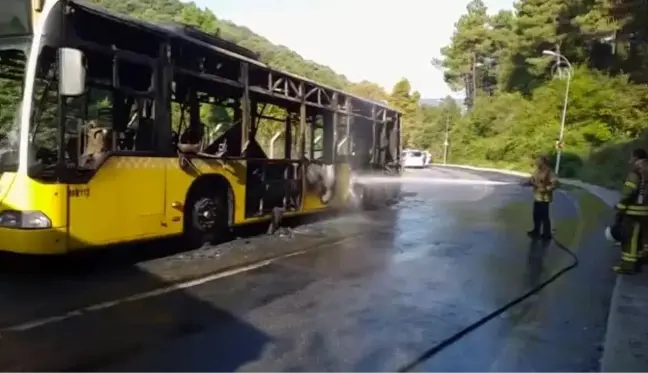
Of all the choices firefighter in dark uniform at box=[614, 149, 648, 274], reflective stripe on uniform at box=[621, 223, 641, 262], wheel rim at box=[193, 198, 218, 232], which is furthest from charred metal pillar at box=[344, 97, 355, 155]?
reflective stripe on uniform at box=[621, 223, 641, 262]

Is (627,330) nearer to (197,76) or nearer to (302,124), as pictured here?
(197,76)

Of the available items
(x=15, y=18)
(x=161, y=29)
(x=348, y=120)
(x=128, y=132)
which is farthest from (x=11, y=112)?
(x=348, y=120)

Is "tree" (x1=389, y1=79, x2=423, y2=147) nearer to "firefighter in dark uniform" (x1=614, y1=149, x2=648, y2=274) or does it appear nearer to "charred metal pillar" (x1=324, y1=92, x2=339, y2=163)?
"charred metal pillar" (x1=324, y1=92, x2=339, y2=163)

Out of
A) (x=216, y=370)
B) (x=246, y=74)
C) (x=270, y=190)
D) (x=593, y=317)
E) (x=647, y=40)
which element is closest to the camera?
(x=216, y=370)

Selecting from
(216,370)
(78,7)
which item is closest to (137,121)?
(78,7)

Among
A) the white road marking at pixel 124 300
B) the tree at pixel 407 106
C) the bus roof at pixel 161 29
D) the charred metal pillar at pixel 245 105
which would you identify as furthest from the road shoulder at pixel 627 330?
the tree at pixel 407 106

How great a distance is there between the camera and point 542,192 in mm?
12352

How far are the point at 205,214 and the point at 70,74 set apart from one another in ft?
11.2

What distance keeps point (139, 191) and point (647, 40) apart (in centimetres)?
3341

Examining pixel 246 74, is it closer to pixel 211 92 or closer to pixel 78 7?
pixel 211 92

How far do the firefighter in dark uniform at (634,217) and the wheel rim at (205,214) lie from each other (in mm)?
5713

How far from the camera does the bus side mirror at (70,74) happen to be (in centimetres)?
678

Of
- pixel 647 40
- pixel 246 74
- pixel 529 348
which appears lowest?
pixel 529 348

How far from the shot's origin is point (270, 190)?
456 inches
